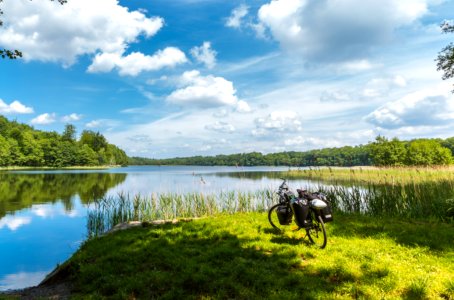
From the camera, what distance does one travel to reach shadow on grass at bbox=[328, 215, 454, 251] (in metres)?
8.53

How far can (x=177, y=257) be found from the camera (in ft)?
24.8

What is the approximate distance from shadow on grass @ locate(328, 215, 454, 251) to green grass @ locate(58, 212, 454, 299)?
0.11ft

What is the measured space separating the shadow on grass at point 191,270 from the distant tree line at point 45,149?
102m

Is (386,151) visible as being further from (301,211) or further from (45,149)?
(45,149)

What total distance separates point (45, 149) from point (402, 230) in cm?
12750

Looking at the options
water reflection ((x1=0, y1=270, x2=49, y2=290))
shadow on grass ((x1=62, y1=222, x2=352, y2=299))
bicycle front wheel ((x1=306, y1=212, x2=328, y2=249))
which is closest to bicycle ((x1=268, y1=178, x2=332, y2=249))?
Answer: bicycle front wheel ((x1=306, y1=212, x2=328, y2=249))

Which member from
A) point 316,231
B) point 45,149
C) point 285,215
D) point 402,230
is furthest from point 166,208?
point 45,149

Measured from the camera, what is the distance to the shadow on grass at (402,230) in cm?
853

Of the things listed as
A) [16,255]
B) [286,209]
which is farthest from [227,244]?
[16,255]

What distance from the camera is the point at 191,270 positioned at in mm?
6668

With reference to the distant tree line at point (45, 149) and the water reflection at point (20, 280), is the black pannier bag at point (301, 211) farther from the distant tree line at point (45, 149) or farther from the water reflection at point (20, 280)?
the distant tree line at point (45, 149)

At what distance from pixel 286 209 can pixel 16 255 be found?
11744 mm

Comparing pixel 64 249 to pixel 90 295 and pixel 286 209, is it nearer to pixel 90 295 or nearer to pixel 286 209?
pixel 90 295

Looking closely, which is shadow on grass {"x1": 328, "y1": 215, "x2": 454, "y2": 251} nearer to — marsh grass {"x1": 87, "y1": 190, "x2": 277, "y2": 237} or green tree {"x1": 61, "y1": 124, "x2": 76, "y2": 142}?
marsh grass {"x1": 87, "y1": 190, "x2": 277, "y2": 237}
